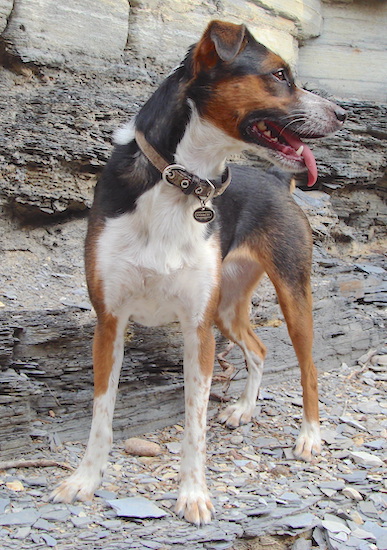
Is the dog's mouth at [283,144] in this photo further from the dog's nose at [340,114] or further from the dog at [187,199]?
the dog's nose at [340,114]

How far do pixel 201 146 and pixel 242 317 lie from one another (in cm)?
169

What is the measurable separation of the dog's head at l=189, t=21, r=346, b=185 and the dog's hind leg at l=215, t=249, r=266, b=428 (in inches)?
54.2

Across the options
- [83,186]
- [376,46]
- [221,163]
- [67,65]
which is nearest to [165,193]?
[221,163]

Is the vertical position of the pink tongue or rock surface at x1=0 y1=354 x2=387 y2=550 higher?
the pink tongue

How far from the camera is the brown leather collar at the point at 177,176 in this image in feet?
10.1

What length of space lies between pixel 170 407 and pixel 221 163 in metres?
1.74

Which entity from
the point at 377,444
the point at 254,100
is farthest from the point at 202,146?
the point at 377,444

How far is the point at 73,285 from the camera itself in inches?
191

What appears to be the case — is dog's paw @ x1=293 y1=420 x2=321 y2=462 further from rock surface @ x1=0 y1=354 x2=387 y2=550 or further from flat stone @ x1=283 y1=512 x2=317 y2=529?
flat stone @ x1=283 y1=512 x2=317 y2=529

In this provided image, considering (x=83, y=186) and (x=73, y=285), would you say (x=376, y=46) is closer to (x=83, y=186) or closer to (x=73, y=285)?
(x=83, y=186)

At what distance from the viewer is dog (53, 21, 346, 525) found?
304cm

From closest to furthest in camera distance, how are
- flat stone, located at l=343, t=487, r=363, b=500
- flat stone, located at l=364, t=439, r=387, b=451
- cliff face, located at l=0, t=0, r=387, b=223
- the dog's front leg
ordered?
1. the dog's front leg
2. flat stone, located at l=343, t=487, r=363, b=500
3. flat stone, located at l=364, t=439, r=387, b=451
4. cliff face, located at l=0, t=0, r=387, b=223

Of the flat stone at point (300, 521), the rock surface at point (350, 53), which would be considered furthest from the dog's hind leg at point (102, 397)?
the rock surface at point (350, 53)

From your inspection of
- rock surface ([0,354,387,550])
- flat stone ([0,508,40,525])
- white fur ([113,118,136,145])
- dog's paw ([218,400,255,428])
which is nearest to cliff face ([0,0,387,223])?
white fur ([113,118,136,145])
